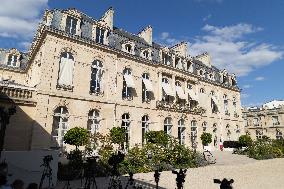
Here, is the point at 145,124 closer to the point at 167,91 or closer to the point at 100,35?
the point at 167,91

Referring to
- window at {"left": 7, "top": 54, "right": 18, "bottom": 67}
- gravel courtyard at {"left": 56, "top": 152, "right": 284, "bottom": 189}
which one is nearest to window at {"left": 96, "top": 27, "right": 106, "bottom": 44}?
gravel courtyard at {"left": 56, "top": 152, "right": 284, "bottom": 189}

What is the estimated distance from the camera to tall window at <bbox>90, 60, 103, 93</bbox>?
Answer: 21311 millimetres

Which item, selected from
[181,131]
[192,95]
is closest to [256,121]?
[192,95]

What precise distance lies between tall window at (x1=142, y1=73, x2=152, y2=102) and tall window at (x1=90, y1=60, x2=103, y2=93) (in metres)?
5.00

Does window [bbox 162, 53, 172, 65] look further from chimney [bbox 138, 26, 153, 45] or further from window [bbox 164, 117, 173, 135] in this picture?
window [bbox 164, 117, 173, 135]

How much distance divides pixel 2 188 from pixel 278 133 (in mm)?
54258

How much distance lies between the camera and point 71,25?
20516 millimetres

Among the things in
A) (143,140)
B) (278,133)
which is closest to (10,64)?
(143,140)

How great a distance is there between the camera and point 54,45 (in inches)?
752

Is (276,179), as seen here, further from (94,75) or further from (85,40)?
(85,40)

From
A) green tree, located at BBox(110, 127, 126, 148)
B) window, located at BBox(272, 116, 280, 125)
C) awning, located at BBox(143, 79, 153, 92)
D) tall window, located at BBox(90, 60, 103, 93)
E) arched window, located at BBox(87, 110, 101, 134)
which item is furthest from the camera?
window, located at BBox(272, 116, 280, 125)

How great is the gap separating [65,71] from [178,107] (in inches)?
518

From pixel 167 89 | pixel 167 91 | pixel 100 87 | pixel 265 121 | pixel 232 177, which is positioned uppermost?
pixel 167 89

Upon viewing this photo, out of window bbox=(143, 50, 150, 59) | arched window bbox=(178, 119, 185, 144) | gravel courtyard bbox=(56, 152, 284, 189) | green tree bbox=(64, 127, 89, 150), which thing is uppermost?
window bbox=(143, 50, 150, 59)
